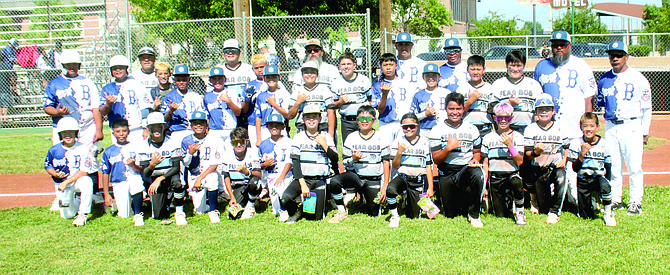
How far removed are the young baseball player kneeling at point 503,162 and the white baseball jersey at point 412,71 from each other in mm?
1294

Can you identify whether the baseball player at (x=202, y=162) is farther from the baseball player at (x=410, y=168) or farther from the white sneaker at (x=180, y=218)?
the baseball player at (x=410, y=168)

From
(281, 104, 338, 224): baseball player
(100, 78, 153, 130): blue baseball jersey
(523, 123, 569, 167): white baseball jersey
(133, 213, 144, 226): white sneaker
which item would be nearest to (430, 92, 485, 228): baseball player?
(523, 123, 569, 167): white baseball jersey

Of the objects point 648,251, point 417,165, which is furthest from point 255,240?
point 648,251

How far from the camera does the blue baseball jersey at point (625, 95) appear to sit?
6.31 m

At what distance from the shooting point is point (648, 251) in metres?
5.09

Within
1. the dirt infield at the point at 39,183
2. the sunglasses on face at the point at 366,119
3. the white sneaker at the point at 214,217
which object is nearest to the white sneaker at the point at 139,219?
the white sneaker at the point at 214,217

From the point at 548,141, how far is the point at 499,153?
1.74 feet

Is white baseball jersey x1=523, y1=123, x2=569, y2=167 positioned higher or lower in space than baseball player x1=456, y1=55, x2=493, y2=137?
lower

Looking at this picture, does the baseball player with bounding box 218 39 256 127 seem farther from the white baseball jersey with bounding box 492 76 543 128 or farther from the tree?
the tree

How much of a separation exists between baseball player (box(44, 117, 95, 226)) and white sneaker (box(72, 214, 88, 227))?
7 cm

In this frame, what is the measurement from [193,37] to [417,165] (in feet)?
36.3

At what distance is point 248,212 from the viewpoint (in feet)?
22.4

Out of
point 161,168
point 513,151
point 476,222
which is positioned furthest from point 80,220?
point 513,151

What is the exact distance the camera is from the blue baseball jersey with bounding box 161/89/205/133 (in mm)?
7441
